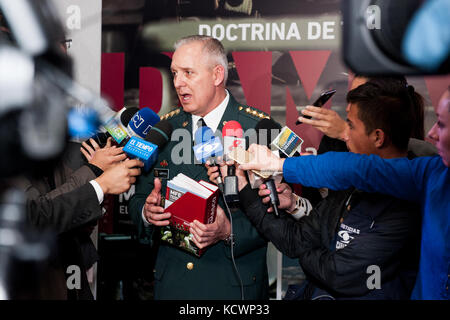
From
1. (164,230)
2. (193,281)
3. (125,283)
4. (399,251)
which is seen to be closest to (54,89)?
(164,230)

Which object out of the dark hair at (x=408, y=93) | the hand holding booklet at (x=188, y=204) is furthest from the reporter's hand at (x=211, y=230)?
the dark hair at (x=408, y=93)

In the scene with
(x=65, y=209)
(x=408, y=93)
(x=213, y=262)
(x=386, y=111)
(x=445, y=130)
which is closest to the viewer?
(x=445, y=130)

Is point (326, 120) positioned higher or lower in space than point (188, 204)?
higher

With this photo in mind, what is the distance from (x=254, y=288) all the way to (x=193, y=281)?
309 mm

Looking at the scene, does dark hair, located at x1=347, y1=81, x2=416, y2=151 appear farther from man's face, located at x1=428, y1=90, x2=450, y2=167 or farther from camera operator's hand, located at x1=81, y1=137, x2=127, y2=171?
camera operator's hand, located at x1=81, y1=137, x2=127, y2=171

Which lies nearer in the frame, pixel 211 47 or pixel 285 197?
pixel 285 197

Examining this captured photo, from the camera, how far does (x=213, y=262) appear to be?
6.64 ft

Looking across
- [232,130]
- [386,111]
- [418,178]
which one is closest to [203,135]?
[232,130]

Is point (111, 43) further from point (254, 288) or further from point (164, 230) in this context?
point (254, 288)

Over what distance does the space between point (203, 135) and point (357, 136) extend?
0.70m

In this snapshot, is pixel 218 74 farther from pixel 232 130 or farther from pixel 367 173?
pixel 367 173

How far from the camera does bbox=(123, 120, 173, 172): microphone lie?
1688 millimetres

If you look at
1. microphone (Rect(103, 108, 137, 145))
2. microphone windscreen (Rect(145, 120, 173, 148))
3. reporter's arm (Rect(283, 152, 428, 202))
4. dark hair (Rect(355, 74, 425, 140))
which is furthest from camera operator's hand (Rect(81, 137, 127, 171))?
dark hair (Rect(355, 74, 425, 140))

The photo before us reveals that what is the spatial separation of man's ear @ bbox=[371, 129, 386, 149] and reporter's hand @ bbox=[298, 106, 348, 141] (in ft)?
0.44
